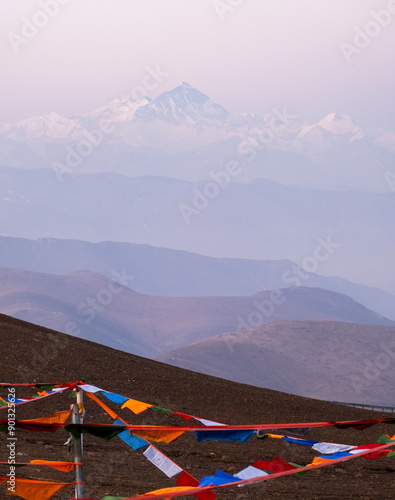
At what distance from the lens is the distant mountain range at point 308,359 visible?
127875 mm

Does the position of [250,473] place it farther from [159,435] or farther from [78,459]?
[78,459]

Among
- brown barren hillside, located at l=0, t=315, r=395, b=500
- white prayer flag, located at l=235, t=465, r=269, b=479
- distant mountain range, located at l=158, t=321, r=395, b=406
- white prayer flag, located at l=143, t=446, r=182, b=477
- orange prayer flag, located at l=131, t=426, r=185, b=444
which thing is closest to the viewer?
white prayer flag, located at l=235, t=465, r=269, b=479

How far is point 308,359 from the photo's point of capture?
456 ft

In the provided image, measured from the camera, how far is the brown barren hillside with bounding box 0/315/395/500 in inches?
492

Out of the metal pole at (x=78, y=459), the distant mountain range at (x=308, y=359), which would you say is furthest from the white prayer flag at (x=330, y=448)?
the distant mountain range at (x=308, y=359)

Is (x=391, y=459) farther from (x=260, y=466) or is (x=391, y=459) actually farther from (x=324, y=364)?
(x=324, y=364)

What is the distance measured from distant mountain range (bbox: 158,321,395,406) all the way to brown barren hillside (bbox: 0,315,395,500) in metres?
96.2

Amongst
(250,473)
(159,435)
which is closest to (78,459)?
(159,435)

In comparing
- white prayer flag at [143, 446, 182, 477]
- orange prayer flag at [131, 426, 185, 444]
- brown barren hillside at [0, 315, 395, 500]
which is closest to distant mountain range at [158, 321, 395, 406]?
brown barren hillside at [0, 315, 395, 500]

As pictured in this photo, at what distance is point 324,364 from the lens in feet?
459

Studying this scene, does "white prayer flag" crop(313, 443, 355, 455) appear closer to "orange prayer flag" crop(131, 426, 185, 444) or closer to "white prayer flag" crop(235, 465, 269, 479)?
"white prayer flag" crop(235, 465, 269, 479)

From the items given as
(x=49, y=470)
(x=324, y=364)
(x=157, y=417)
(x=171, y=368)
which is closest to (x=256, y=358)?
(x=324, y=364)

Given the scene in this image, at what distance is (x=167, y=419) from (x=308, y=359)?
12182 centimetres

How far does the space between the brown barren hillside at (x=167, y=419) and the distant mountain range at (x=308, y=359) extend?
96.2 m
